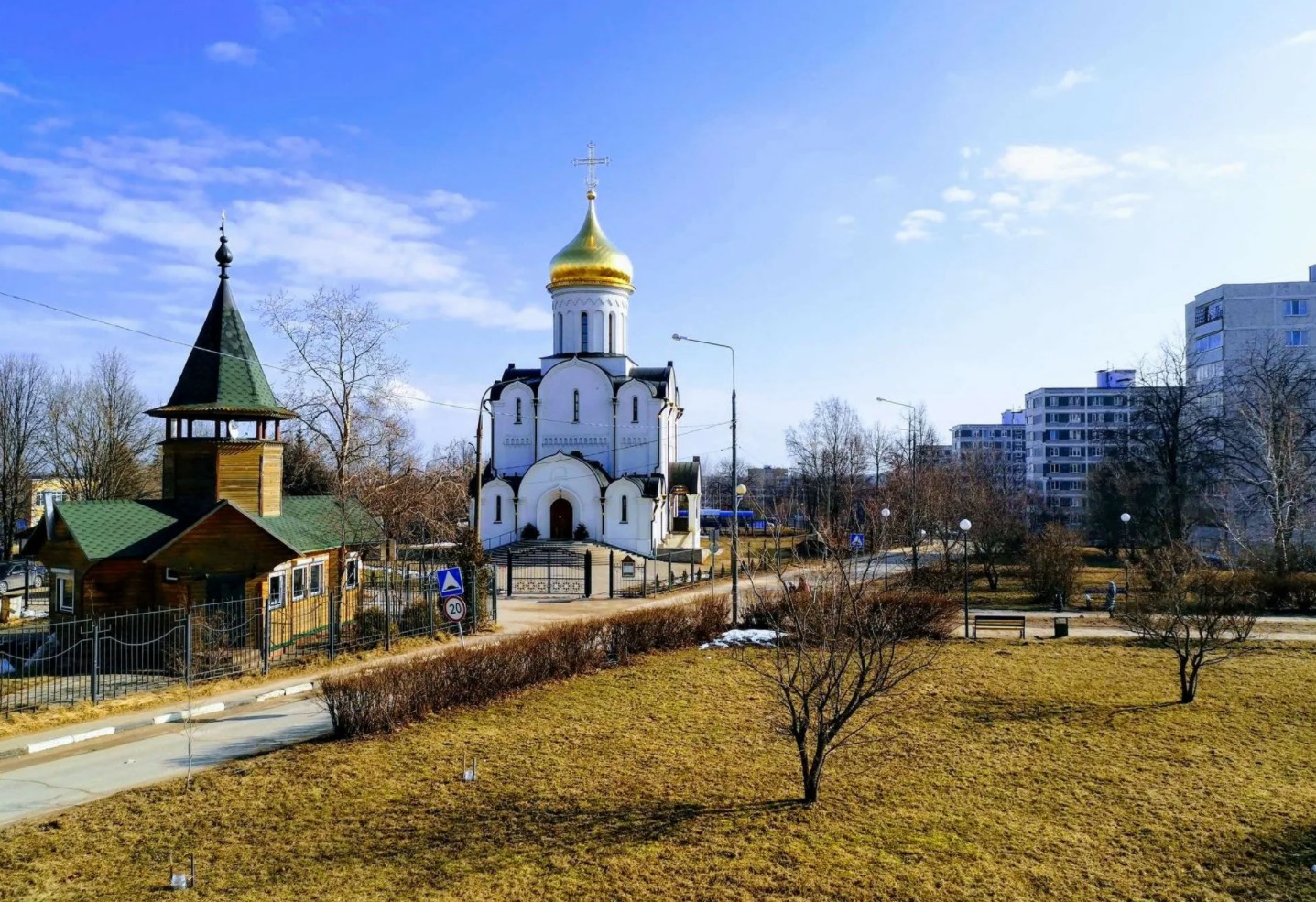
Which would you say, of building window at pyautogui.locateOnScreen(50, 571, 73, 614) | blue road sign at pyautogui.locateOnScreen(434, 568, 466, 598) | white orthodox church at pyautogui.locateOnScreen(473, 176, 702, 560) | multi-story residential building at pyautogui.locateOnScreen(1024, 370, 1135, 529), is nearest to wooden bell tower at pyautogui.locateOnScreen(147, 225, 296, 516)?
building window at pyautogui.locateOnScreen(50, 571, 73, 614)

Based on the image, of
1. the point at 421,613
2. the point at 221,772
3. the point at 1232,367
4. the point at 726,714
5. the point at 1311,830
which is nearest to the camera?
the point at 1311,830

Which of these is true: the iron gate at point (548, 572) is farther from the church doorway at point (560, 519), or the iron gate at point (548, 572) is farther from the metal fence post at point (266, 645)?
the metal fence post at point (266, 645)

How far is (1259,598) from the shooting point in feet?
66.1

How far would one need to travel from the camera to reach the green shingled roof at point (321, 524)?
58.4ft

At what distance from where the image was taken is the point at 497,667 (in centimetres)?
1260

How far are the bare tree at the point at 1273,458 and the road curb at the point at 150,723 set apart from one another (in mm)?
25125

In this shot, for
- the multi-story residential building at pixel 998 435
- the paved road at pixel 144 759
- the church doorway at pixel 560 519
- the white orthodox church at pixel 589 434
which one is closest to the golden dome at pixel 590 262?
the white orthodox church at pixel 589 434

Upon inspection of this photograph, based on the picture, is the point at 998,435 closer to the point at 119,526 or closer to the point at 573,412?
the point at 573,412

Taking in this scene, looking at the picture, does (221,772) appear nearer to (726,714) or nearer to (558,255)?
(726,714)

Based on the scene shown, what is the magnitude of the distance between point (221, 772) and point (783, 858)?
627 centimetres

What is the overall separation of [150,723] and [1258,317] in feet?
185

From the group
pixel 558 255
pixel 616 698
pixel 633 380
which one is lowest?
pixel 616 698

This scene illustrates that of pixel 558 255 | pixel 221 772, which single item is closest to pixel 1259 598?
pixel 221 772

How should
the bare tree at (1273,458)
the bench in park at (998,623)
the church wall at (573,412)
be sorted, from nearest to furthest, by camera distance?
1. the bench in park at (998,623)
2. the bare tree at (1273,458)
3. the church wall at (573,412)
